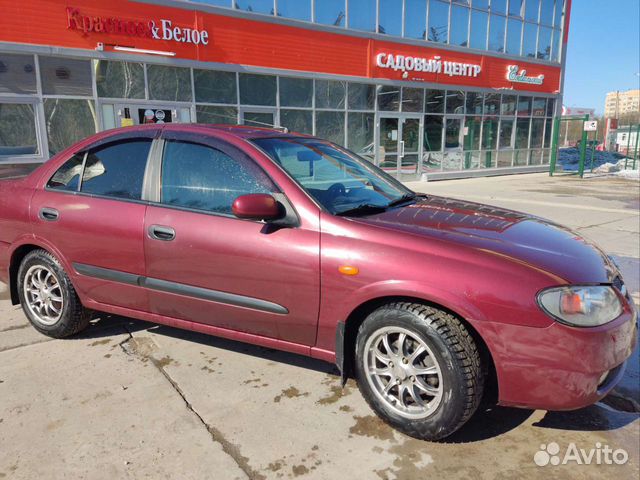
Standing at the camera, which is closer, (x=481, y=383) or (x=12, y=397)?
(x=481, y=383)

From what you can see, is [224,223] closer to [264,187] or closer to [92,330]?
[264,187]

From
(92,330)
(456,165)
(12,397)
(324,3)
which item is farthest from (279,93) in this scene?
(12,397)

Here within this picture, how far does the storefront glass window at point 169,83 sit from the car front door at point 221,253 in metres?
10.3

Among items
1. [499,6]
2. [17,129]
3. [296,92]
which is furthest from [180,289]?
[499,6]

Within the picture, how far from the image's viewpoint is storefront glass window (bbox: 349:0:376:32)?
16.3m

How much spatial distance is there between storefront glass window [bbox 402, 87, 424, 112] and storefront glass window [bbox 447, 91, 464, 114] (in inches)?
62.0

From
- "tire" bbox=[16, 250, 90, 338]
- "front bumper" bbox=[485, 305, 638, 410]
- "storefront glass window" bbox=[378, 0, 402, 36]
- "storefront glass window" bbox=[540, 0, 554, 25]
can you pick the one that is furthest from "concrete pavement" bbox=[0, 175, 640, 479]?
"storefront glass window" bbox=[540, 0, 554, 25]

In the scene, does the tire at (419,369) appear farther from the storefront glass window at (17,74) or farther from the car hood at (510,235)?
the storefront glass window at (17,74)

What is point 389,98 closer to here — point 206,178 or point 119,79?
point 119,79

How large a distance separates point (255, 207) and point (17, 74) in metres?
10.9

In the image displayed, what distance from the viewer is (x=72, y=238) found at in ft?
11.9

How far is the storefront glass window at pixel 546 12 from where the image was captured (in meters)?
22.8

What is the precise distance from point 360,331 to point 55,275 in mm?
2483

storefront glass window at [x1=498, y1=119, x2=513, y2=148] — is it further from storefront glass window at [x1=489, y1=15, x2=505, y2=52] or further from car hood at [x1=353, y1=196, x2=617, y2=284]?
car hood at [x1=353, y1=196, x2=617, y2=284]
